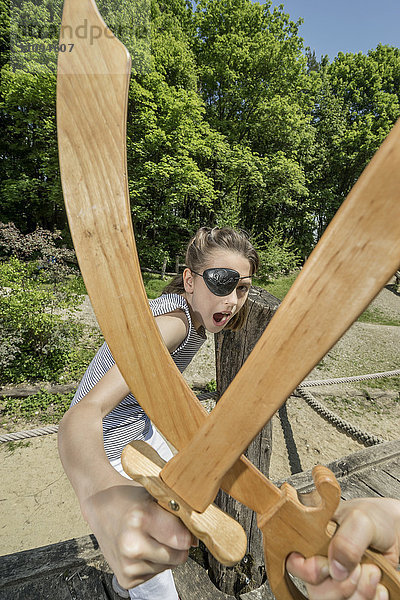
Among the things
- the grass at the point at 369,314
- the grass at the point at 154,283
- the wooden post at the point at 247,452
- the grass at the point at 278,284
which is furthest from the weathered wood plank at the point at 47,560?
the grass at the point at 278,284

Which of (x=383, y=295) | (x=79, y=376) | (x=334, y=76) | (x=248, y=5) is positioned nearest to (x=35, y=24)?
(x=248, y=5)

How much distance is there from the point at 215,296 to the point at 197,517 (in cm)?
93

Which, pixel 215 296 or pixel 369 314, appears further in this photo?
pixel 369 314

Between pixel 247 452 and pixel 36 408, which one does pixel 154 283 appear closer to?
pixel 36 408

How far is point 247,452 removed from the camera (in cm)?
187

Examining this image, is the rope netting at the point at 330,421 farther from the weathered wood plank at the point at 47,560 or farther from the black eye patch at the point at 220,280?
the black eye patch at the point at 220,280

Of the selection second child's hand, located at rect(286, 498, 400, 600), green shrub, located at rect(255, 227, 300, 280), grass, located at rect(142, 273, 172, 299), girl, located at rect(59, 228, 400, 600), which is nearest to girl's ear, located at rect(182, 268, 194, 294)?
girl, located at rect(59, 228, 400, 600)

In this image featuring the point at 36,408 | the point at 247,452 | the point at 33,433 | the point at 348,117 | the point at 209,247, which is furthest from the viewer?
the point at 348,117

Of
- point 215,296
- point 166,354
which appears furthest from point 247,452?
point 166,354

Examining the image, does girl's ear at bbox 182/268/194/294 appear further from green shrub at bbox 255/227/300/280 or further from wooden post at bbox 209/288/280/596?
green shrub at bbox 255/227/300/280

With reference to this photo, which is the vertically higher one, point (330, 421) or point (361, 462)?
point (361, 462)

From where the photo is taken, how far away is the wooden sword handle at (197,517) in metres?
0.45

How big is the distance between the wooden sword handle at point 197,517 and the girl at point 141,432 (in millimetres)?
34

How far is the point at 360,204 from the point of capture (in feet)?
1.23
